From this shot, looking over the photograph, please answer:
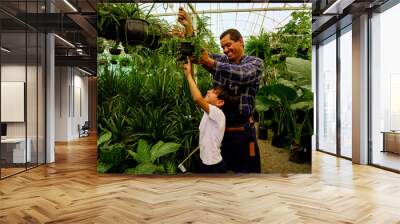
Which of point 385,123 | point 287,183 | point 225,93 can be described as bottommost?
point 287,183

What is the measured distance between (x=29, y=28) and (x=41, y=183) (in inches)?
114

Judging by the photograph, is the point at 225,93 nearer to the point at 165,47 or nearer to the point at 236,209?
the point at 165,47

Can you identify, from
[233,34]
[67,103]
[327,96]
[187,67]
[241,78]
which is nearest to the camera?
[241,78]

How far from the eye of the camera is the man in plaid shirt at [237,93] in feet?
20.5

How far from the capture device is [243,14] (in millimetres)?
6559

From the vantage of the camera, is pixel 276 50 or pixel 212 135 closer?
pixel 212 135

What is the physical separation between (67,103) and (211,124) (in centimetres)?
1046

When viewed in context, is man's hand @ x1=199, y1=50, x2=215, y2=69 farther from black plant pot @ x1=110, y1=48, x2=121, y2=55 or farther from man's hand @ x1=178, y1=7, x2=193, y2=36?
black plant pot @ x1=110, y1=48, x2=121, y2=55

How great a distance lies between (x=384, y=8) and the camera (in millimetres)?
7430

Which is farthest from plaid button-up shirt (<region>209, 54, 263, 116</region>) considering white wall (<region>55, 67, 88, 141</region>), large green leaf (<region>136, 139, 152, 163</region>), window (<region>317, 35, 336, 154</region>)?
white wall (<region>55, 67, 88, 141</region>)

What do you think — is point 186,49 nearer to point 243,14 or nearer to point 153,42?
point 153,42

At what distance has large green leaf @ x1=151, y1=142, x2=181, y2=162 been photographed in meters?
6.36

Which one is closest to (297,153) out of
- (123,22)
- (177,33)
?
(177,33)

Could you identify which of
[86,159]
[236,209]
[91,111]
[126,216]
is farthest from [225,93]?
[91,111]
